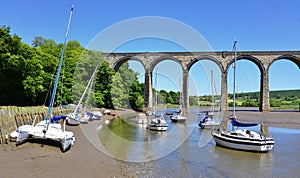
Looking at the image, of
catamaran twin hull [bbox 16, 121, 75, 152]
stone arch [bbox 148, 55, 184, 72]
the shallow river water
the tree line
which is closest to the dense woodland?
the tree line

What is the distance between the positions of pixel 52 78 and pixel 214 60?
35921mm

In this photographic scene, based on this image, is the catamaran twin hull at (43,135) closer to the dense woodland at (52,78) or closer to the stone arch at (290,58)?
the dense woodland at (52,78)

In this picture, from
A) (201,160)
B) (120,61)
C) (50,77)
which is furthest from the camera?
(120,61)

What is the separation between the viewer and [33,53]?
1415 inches

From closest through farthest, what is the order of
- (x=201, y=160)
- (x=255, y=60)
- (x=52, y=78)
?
(x=201, y=160), (x=52, y=78), (x=255, y=60)

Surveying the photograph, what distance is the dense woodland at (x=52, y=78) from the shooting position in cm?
3219

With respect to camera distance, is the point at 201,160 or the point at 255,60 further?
the point at 255,60

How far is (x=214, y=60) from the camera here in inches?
2397

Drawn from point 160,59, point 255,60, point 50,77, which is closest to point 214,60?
point 255,60

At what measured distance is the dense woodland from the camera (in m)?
32.2

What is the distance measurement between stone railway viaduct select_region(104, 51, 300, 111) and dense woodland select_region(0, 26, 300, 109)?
325 cm

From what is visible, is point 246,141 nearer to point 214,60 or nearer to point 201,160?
point 201,160

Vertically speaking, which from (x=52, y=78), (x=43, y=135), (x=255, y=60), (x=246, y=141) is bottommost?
(x=246, y=141)

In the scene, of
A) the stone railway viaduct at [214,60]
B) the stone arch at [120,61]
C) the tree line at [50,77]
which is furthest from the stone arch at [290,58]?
the tree line at [50,77]
